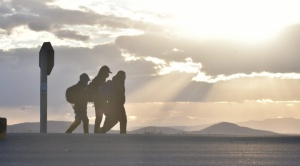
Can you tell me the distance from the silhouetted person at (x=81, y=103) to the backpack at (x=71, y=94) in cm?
3

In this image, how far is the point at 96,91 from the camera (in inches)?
928

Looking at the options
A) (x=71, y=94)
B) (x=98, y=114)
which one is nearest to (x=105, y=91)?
(x=98, y=114)

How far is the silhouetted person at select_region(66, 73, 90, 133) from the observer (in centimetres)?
2355

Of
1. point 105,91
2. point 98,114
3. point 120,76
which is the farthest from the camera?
point 98,114

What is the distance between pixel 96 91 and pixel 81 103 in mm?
621

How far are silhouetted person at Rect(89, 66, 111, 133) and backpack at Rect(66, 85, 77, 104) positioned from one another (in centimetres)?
50

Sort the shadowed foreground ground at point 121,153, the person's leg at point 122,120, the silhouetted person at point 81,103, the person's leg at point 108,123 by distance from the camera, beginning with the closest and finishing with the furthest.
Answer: the shadowed foreground ground at point 121,153 < the person's leg at point 122,120 < the person's leg at point 108,123 < the silhouetted person at point 81,103

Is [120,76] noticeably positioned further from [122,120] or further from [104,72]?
[122,120]

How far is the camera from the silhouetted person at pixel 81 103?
77.3 feet

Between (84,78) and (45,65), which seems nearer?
(84,78)

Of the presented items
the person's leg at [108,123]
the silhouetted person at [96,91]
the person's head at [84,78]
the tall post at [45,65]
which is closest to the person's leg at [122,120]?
the person's leg at [108,123]

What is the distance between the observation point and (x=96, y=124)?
930 inches

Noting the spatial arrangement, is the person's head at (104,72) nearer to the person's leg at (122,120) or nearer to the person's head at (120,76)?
the person's head at (120,76)

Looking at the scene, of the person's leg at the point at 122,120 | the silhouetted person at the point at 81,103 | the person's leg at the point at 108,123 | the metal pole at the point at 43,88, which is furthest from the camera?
the metal pole at the point at 43,88
